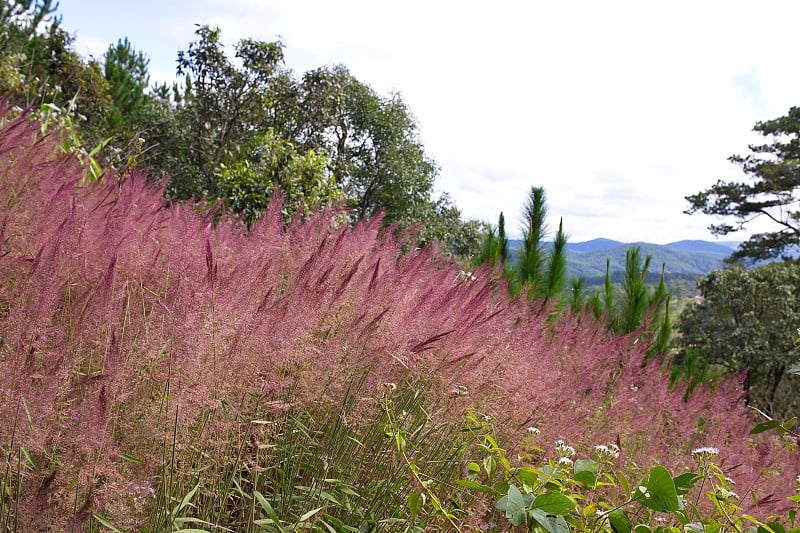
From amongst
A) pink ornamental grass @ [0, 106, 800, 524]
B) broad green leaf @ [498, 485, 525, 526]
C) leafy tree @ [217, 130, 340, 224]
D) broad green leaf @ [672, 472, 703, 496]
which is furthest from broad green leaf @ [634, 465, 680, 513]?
leafy tree @ [217, 130, 340, 224]

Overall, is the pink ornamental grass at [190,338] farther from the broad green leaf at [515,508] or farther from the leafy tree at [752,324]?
the leafy tree at [752,324]

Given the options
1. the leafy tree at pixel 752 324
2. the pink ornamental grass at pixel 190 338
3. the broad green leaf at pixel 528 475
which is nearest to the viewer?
the pink ornamental grass at pixel 190 338

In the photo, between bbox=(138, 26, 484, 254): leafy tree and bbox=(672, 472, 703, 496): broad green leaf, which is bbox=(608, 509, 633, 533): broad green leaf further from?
bbox=(138, 26, 484, 254): leafy tree

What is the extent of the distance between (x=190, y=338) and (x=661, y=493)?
118cm

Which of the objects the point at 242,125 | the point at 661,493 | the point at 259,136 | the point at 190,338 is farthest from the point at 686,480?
the point at 242,125

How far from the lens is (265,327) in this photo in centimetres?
149

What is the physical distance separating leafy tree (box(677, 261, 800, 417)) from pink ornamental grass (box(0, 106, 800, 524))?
33.1 feet

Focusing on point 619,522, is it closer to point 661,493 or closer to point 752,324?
point 661,493

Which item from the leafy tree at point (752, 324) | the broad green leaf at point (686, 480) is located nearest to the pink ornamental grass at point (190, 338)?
the broad green leaf at point (686, 480)

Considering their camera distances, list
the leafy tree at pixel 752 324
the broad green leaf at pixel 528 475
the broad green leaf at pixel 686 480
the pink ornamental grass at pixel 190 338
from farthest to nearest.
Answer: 1. the leafy tree at pixel 752 324
2. the broad green leaf at pixel 528 475
3. the broad green leaf at pixel 686 480
4. the pink ornamental grass at pixel 190 338

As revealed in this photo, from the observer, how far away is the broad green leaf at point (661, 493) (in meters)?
1.53

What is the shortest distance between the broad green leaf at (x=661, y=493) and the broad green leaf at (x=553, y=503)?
0.17m

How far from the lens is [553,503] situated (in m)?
1.56

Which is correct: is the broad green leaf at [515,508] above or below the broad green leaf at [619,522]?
above
